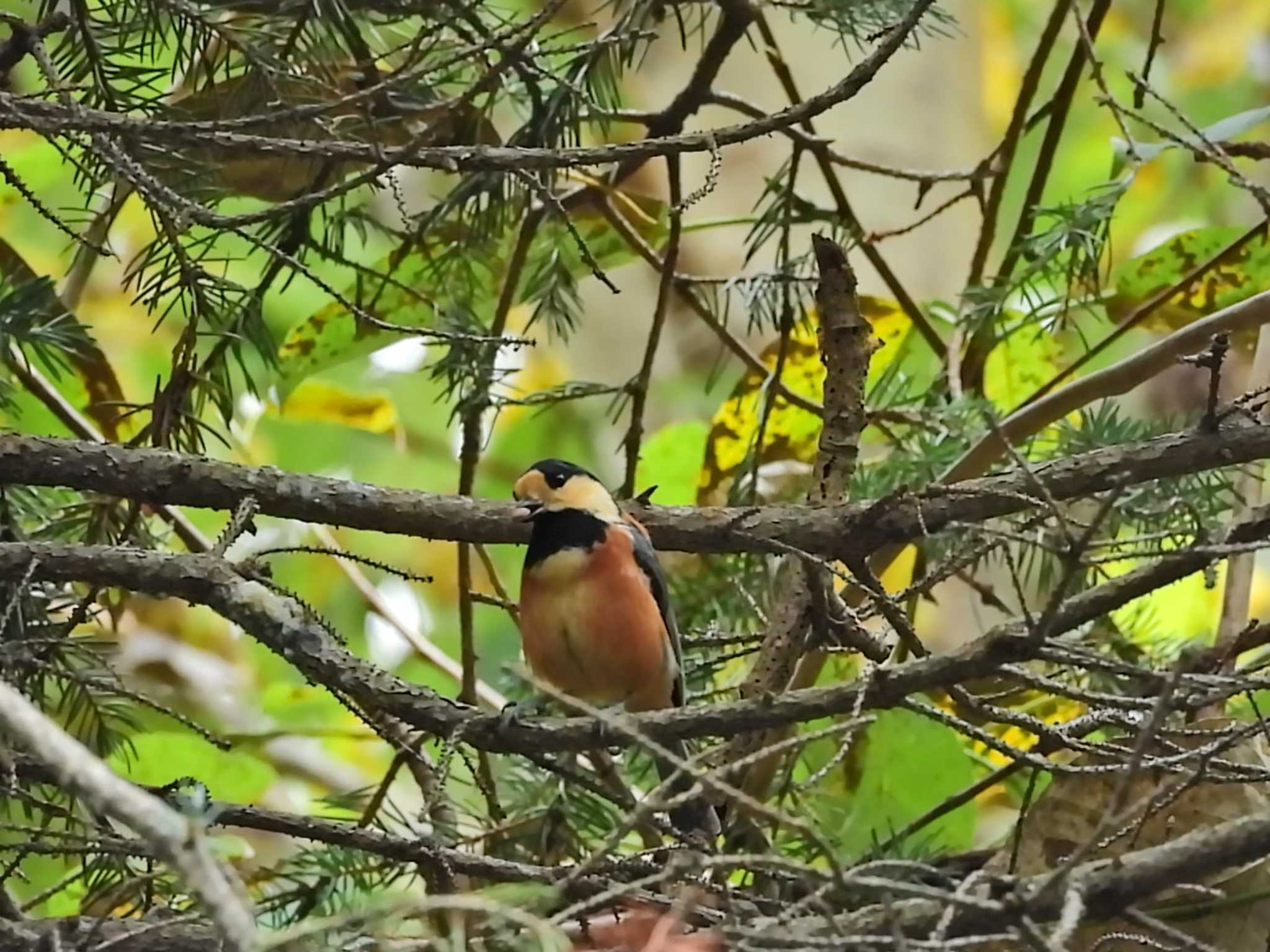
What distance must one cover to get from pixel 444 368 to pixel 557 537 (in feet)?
0.58

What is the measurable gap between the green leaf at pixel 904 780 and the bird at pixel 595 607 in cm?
16

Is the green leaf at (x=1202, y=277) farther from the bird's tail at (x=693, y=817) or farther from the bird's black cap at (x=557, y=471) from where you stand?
the bird's tail at (x=693, y=817)

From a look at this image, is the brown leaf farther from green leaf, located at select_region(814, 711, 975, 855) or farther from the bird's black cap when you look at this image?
the bird's black cap

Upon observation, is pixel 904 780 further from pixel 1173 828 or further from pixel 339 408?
pixel 339 408

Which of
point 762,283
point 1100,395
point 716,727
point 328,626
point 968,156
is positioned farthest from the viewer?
point 968,156

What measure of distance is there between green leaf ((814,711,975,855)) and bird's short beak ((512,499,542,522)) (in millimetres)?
378

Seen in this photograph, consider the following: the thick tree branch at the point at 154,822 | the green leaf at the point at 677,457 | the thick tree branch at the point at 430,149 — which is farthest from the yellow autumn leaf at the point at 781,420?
the thick tree branch at the point at 154,822

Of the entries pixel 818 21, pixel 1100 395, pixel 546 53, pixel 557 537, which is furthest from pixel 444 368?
pixel 1100 395

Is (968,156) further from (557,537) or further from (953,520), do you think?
(953,520)

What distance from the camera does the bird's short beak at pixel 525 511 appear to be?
3.66ft

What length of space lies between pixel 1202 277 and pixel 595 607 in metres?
0.67

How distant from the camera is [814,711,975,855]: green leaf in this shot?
1353 millimetres

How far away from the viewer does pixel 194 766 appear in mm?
1418

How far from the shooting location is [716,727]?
812 mm
